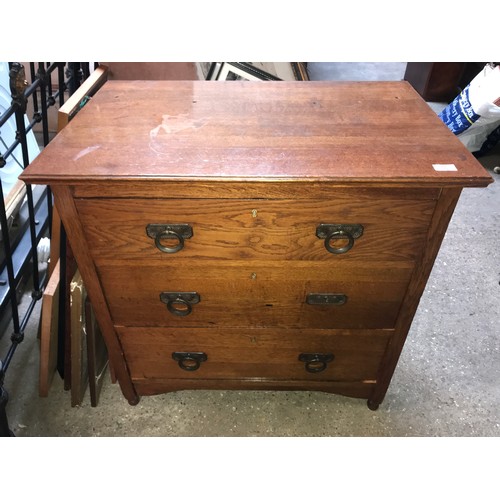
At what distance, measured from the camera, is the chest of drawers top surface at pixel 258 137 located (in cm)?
89

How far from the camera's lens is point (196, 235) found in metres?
0.99

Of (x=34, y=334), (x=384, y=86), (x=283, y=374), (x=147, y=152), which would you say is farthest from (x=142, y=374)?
(x=384, y=86)

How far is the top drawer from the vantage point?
0.94m

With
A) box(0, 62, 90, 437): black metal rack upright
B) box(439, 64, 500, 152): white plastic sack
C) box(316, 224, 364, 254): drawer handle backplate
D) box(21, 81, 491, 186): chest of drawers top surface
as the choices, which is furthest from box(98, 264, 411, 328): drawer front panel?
box(439, 64, 500, 152): white plastic sack

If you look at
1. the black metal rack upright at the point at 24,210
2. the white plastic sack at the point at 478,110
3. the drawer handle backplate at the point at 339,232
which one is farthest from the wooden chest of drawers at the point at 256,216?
→ the white plastic sack at the point at 478,110

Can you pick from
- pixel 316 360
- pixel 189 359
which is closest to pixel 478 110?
pixel 316 360

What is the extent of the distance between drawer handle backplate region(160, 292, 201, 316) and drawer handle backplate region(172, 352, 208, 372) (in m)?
0.20

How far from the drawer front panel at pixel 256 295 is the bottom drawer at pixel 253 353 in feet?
0.14

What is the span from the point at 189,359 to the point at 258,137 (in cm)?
70

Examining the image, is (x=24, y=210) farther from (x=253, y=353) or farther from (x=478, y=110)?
(x=478, y=110)

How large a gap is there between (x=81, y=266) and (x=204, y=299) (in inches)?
12.8

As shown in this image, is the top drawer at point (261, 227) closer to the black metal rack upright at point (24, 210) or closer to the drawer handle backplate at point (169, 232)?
the drawer handle backplate at point (169, 232)

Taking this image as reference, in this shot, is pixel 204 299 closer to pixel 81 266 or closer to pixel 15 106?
pixel 81 266

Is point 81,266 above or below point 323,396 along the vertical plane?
above
